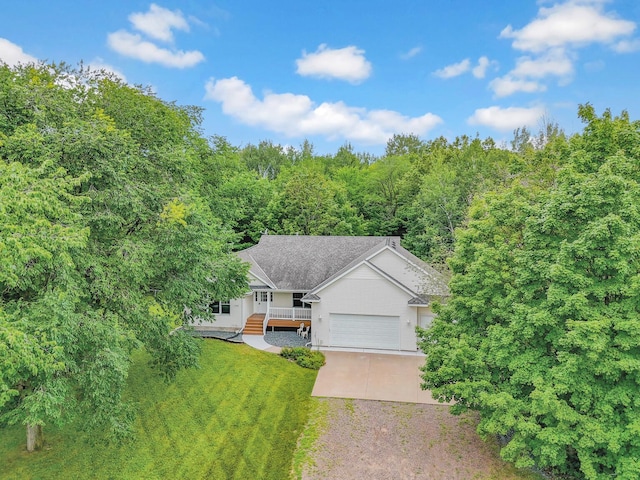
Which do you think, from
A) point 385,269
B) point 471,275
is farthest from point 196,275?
point 385,269

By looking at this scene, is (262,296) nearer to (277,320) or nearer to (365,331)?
(277,320)

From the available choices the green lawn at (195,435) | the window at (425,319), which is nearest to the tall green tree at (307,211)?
the window at (425,319)

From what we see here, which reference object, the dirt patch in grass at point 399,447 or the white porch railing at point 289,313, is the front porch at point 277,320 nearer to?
the white porch railing at point 289,313

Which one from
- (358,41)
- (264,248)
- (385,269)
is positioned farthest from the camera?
(264,248)

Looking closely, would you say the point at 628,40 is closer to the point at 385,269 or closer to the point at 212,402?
the point at 385,269

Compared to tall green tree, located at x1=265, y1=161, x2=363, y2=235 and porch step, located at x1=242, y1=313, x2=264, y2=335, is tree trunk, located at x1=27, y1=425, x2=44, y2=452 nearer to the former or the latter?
porch step, located at x1=242, y1=313, x2=264, y2=335

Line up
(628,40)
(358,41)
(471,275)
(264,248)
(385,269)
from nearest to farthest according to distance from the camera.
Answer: (471,275) → (628,40) → (385,269) → (358,41) → (264,248)
